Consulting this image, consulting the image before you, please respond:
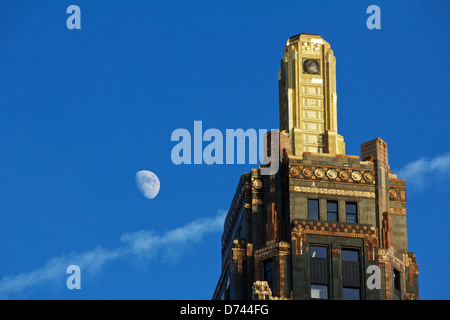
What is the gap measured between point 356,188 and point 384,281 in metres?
8.28

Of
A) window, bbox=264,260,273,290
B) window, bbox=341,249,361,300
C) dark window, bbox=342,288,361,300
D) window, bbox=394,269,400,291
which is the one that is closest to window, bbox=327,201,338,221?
window, bbox=341,249,361,300

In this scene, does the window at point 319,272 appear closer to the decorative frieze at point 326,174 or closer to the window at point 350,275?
the window at point 350,275

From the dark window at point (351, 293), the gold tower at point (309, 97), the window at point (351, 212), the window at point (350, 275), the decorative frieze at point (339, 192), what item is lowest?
the dark window at point (351, 293)

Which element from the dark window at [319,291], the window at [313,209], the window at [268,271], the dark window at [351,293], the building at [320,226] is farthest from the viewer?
the window at [313,209]

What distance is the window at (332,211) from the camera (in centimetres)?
13375

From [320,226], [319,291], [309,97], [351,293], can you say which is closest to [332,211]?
[320,226]

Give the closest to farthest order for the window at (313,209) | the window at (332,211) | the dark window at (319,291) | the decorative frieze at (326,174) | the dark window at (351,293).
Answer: the dark window at (319,291), the dark window at (351,293), the window at (313,209), the window at (332,211), the decorative frieze at (326,174)

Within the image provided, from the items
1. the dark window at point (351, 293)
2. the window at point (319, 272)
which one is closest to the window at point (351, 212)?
the window at point (319, 272)

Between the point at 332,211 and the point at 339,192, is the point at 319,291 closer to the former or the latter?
the point at 332,211

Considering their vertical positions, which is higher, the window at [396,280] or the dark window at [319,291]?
the window at [396,280]

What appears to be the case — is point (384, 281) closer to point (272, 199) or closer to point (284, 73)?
point (272, 199)

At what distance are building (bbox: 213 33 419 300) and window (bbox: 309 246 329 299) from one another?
0.08 metres

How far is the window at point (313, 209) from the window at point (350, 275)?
385 cm

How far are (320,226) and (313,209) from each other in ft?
7.70
